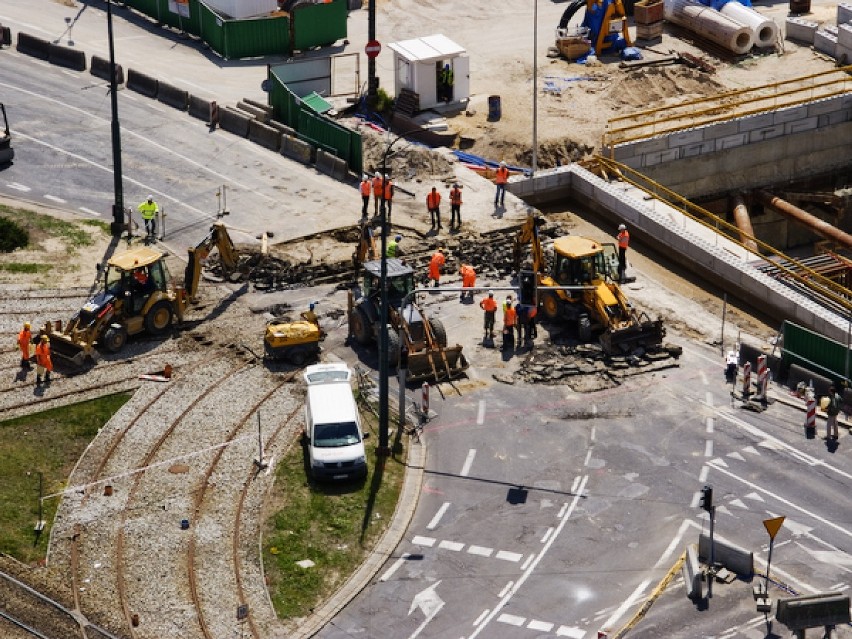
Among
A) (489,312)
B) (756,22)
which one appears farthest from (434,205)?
(756,22)

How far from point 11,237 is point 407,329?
49.2ft

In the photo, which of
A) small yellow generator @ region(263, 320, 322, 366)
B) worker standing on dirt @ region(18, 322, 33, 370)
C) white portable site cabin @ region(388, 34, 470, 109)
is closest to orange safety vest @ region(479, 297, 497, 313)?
small yellow generator @ region(263, 320, 322, 366)

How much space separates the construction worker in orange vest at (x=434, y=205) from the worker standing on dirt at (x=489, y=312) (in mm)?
7196

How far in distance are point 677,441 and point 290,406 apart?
33.4 feet

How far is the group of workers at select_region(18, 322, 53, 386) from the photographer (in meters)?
42.1

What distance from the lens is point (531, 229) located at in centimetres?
4791

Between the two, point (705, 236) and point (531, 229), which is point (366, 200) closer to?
point (531, 229)

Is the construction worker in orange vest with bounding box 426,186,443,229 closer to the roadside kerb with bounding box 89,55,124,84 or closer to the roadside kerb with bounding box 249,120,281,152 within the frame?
the roadside kerb with bounding box 249,120,281,152

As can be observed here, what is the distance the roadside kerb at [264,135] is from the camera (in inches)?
2296

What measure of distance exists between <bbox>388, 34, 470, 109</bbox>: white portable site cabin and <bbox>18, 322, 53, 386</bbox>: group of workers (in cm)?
2251

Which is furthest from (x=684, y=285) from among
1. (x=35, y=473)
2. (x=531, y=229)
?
(x=35, y=473)

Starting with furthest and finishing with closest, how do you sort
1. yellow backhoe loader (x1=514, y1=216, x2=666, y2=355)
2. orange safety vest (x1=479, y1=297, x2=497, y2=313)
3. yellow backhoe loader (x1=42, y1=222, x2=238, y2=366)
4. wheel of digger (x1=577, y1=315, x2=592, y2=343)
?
orange safety vest (x1=479, y1=297, x2=497, y2=313), wheel of digger (x1=577, y1=315, x2=592, y2=343), yellow backhoe loader (x1=514, y1=216, x2=666, y2=355), yellow backhoe loader (x1=42, y1=222, x2=238, y2=366)

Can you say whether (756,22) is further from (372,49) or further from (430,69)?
(372,49)

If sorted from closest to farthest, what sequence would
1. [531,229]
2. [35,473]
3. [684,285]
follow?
[35,473] < [531,229] < [684,285]
